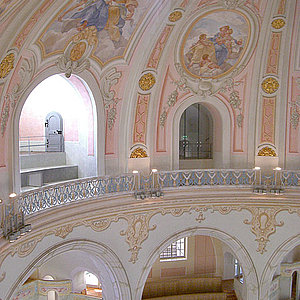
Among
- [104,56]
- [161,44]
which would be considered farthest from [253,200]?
[104,56]

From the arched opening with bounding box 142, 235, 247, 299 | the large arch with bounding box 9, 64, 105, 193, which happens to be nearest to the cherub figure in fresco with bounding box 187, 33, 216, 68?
the large arch with bounding box 9, 64, 105, 193

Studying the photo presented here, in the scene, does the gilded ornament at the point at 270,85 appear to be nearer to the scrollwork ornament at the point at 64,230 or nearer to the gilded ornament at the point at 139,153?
the gilded ornament at the point at 139,153

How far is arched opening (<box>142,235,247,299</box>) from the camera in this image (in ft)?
47.8

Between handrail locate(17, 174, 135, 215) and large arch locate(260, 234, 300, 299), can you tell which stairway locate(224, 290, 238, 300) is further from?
handrail locate(17, 174, 135, 215)

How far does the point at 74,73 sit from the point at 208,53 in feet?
14.3

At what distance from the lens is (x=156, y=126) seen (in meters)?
11.9

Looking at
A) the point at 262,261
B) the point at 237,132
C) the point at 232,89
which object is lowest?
the point at 262,261

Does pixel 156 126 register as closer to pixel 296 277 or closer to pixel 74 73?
pixel 74 73

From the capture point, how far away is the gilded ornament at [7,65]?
7.52 m

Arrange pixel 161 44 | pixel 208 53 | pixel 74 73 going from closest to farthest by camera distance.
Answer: pixel 74 73 < pixel 161 44 < pixel 208 53

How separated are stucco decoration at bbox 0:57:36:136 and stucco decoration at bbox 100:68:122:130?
250cm

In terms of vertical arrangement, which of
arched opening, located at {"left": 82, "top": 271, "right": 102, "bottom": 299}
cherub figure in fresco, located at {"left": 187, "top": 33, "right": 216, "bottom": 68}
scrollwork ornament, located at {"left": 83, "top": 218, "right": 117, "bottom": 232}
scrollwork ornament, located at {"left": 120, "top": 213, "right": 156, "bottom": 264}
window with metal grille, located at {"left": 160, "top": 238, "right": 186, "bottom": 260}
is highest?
cherub figure in fresco, located at {"left": 187, "top": 33, "right": 216, "bottom": 68}

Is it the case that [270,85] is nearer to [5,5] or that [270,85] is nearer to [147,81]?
[147,81]

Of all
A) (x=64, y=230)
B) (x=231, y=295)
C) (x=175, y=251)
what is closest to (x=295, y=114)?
(x=175, y=251)
